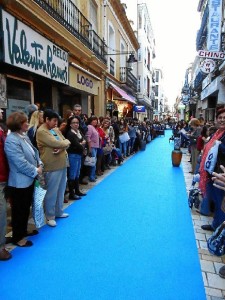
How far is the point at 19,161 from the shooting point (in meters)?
3.26

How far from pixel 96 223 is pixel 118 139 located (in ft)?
21.8

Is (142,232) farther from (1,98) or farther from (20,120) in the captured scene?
(1,98)

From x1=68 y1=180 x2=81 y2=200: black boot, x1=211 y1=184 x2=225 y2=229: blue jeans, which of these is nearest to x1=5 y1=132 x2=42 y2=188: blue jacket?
x1=68 y1=180 x2=81 y2=200: black boot

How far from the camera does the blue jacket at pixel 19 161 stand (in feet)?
10.6

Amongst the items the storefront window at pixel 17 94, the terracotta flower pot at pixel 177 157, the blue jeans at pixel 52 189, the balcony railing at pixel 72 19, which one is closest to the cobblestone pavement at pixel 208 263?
the blue jeans at pixel 52 189

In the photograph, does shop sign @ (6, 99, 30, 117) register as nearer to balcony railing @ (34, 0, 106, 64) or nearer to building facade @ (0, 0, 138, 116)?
building facade @ (0, 0, 138, 116)

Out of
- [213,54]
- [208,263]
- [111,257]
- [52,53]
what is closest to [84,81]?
[52,53]

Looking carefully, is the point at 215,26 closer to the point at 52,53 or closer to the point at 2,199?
the point at 52,53

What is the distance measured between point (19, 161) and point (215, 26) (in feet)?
40.5

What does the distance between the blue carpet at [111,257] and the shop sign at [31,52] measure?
3123mm

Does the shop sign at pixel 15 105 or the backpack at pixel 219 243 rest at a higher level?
the shop sign at pixel 15 105

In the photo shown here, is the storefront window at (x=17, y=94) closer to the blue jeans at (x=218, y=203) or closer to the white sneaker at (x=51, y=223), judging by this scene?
the white sneaker at (x=51, y=223)

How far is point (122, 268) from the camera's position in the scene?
10.1ft

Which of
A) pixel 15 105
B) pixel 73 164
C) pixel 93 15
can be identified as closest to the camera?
pixel 73 164
